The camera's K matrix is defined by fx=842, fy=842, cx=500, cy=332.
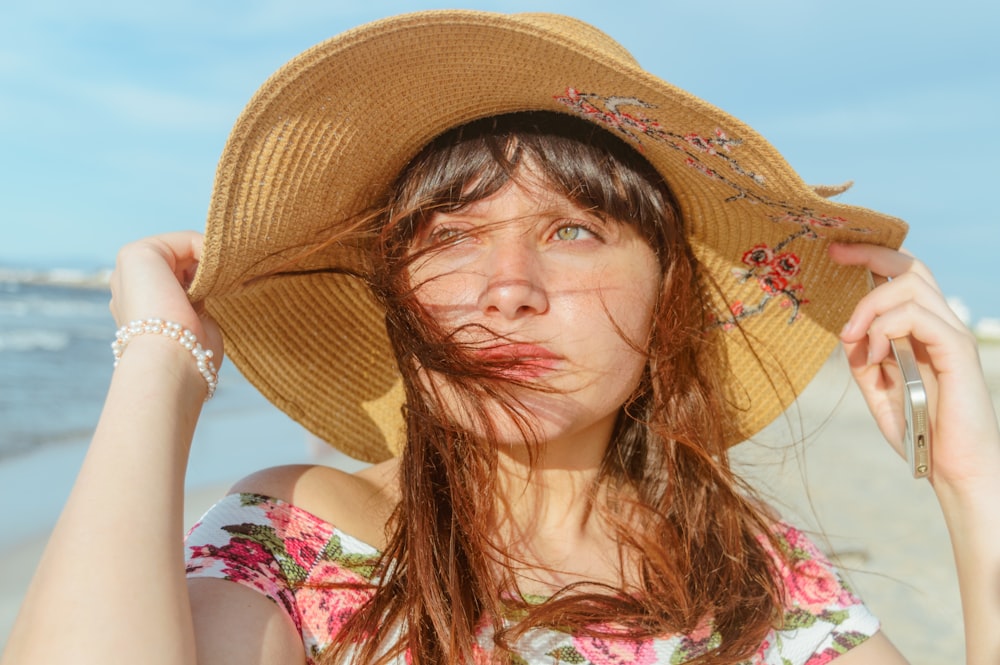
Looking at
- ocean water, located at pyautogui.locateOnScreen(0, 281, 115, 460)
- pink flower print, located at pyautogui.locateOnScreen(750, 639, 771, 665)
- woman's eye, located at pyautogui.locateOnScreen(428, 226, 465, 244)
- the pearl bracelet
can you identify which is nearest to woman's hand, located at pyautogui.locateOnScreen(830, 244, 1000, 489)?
pink flower print, located at pyautogui.locateOnScreen(750, 639, 771, 665)

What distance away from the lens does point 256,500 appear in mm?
1708

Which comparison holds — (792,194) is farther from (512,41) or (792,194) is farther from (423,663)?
(423,663)

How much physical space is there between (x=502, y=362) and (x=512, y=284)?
0.16m

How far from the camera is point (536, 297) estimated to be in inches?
68.1

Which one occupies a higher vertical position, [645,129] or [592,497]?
[645,129]

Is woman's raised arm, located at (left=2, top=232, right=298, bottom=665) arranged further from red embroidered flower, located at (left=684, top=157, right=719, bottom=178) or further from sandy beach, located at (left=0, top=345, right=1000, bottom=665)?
sandy beach, located at (left=0, top=345, right=1000, bottom=665)

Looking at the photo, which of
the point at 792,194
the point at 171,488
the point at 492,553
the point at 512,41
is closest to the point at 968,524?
the point at 792,194

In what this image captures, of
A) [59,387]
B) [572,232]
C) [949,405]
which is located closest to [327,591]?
[572,232]

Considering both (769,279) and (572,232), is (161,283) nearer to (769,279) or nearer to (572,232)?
(572,232)

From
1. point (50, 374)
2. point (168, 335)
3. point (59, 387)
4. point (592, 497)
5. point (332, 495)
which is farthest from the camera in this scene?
point (50, 374)

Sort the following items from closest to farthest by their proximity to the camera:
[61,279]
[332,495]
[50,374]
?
[332,495] → [50,374] → [61,279]

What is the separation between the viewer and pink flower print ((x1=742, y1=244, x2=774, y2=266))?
2172 mm

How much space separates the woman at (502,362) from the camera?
1541 millimetres

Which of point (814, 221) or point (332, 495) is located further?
point (814, 221)
